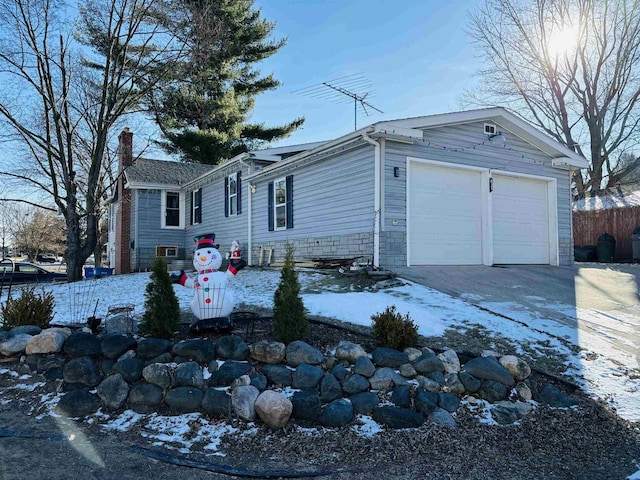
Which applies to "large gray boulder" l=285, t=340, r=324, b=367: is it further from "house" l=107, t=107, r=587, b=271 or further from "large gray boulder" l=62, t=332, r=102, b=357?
"house" l=107, t=107, r=587, b=271

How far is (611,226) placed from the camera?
1747 cm

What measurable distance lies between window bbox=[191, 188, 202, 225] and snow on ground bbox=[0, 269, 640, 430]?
7.89 meters

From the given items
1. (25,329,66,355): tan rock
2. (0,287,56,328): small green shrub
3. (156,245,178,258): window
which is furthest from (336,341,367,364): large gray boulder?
(156,245,178,258): window

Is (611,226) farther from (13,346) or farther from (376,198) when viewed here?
(13,346)

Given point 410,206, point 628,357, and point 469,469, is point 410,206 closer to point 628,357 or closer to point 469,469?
point 628,357

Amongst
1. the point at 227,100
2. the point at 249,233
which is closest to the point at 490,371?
the point at 249,233

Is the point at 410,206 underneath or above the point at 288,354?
above

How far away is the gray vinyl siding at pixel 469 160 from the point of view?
9.11m

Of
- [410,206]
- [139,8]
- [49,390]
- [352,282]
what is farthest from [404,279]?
[139,8]

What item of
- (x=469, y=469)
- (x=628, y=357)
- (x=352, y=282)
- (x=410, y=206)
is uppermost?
(x=410, y=206)

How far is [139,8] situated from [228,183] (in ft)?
18.5

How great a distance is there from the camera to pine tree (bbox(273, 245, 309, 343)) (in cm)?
462

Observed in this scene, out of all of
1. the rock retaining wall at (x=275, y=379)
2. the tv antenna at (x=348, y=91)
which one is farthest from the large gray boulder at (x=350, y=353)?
the tv antenna at (x=348, y=91)

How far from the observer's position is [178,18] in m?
14.6
